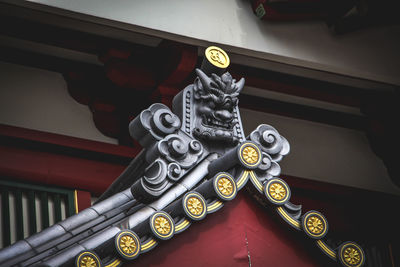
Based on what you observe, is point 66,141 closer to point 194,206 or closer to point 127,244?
point 194,206

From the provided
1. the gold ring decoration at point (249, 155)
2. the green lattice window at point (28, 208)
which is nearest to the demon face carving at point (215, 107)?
the gold ring decoration at point (249, 155)

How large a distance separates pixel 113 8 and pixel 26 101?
114 centimetres

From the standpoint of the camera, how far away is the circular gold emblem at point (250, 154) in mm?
5168

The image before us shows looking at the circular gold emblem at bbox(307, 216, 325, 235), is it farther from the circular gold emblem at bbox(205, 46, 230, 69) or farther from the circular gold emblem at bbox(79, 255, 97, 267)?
the circular gold emblem at bbox(79, 255, 97, 267)

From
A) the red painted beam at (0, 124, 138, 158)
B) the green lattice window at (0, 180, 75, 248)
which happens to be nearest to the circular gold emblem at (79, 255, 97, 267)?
the green lattice window at (0, 180, 75, 248)

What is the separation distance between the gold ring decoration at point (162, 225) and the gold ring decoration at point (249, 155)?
55 centimetres

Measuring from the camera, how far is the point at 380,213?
28.5ft

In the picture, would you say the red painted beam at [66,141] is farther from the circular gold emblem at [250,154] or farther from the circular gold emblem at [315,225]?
Answer: the circular gold emblem at [315,225]

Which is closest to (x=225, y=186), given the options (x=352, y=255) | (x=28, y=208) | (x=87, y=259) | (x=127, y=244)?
(x=127, y=244)

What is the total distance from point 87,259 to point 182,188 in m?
0.78

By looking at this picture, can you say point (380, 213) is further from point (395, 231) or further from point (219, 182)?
point (219, 182)

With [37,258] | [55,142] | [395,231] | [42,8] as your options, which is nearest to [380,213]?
[395,231]

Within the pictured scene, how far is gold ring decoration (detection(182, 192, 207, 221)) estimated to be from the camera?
4.92m

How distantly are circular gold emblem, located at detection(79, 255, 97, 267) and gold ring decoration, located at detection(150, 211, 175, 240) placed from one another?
368 mm
